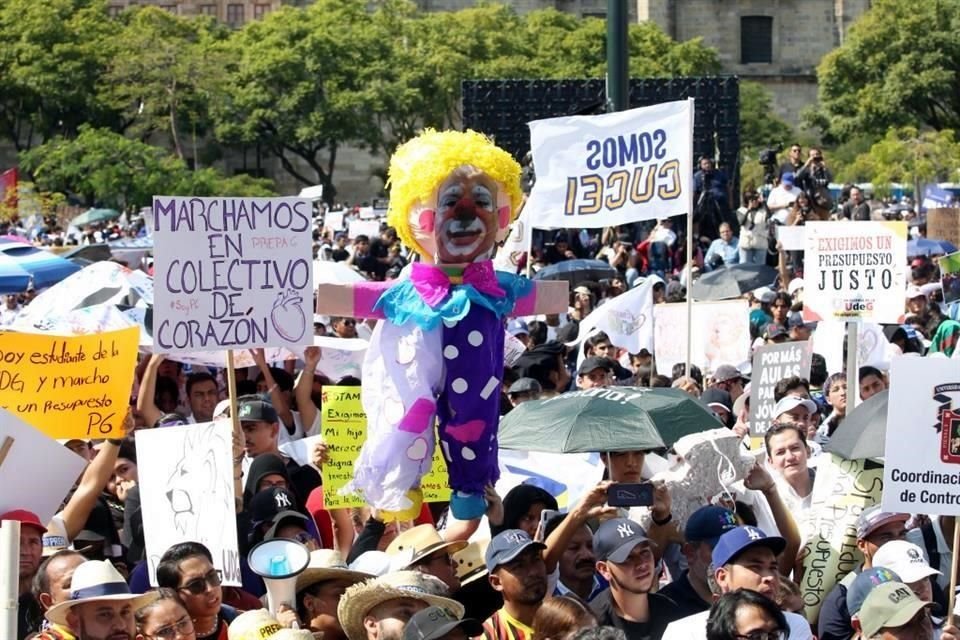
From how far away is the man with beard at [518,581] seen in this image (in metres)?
6.38

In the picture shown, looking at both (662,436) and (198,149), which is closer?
(662,436)

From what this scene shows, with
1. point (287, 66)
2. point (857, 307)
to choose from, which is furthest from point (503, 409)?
point (287, 66)

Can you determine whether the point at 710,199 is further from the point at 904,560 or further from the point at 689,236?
the point at 904,560

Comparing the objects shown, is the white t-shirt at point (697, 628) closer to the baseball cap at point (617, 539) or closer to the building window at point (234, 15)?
the baseball cap at point (617, 539)

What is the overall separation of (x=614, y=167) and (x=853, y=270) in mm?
1466

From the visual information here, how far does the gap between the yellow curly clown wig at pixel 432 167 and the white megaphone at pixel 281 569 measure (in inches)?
57.0

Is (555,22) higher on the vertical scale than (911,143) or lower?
higher

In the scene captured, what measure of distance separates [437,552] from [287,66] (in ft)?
169

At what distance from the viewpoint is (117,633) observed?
614cm

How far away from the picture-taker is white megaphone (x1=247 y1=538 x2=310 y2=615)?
6.45 meters

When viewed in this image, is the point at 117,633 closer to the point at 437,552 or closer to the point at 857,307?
the point at 437,552

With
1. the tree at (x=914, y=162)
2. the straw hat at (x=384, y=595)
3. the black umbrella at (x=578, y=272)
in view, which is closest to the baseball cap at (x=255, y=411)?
the straw hat at (x=384, y=595)

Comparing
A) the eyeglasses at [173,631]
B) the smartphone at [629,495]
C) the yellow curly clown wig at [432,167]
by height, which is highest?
the yellow curly clown wig at [432,167]

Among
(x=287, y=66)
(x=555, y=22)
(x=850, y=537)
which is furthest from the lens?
(x=555, y=22)
